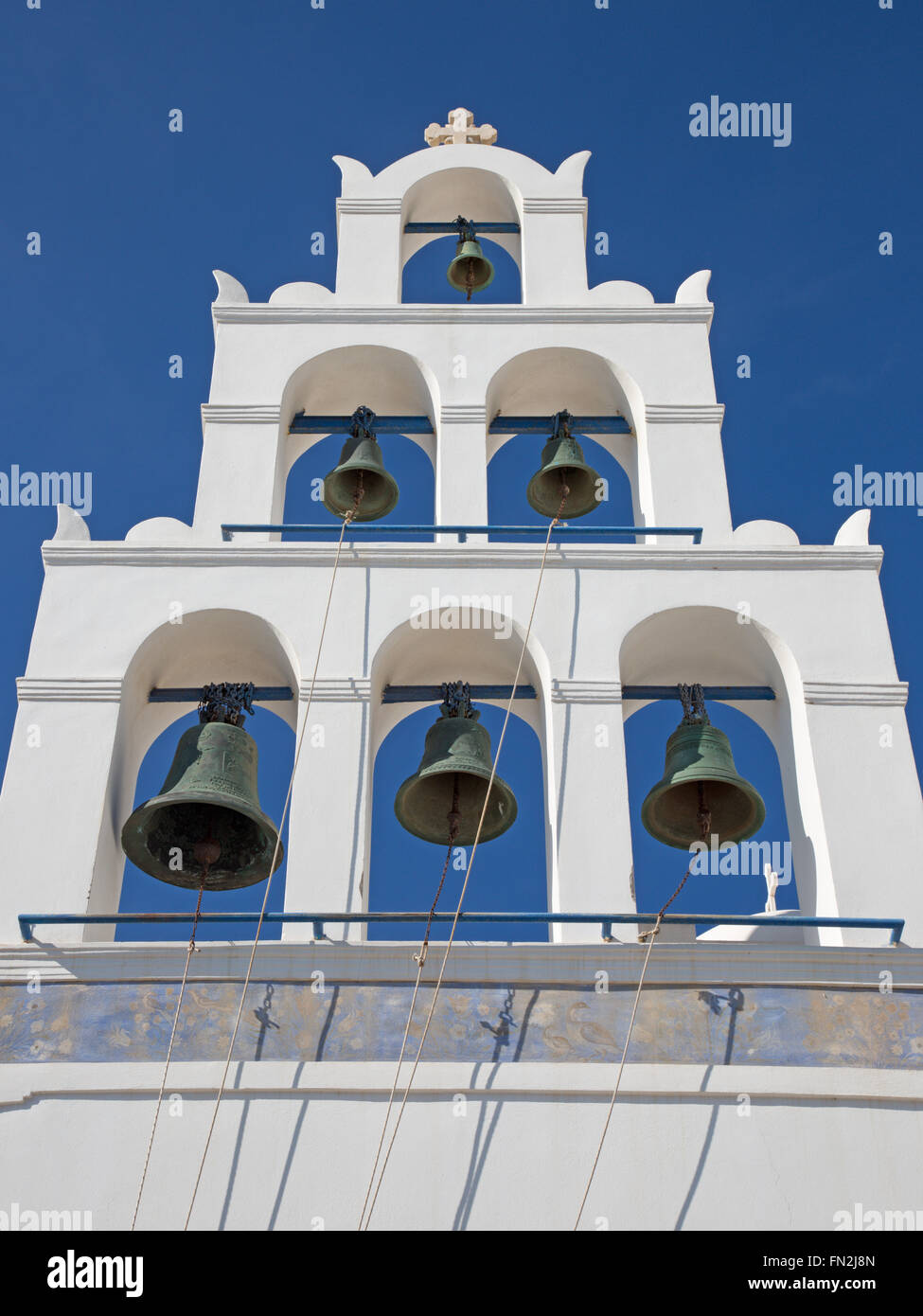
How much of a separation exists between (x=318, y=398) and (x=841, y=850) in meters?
5.70

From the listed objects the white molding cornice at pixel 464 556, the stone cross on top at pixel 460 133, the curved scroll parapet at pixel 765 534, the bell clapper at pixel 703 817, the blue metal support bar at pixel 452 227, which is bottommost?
the bell clapper at pixel 703 817

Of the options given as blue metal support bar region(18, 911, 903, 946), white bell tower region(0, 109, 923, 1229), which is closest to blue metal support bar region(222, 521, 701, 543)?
white bell tower region(0, 109, 923, 1229)

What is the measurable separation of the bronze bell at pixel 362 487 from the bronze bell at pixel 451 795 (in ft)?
8.30

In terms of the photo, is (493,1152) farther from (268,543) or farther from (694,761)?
(268,543)

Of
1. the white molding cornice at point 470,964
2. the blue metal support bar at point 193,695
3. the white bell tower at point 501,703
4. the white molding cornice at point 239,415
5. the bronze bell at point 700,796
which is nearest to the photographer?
the white bell tower at point 501,703

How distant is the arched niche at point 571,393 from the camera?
43.4ft

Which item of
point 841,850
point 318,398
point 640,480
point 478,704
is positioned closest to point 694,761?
point 841,850

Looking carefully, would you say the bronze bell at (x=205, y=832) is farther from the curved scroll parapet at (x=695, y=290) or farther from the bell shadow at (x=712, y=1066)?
the curved scroll parapet at (x=695, y=290)

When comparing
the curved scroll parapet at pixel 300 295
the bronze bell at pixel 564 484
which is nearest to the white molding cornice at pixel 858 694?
the bronze bell at pixel 564 484

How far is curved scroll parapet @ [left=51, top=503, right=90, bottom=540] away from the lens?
1170cm

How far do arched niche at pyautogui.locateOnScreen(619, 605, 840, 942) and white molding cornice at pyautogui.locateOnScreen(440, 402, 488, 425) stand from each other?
2.42m

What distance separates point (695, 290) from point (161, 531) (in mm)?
4815

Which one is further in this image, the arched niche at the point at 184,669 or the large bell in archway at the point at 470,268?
the large bell in archway at the point at 470,268

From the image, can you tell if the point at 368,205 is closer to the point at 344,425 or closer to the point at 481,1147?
the point at 344,425
